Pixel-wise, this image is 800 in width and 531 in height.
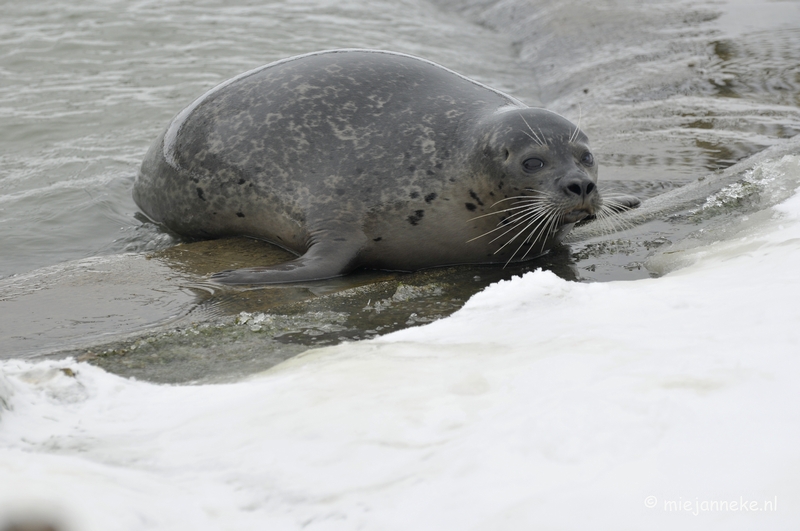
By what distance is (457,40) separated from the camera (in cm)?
1120

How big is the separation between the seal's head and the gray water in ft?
0.68

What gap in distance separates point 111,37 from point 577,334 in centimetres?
886

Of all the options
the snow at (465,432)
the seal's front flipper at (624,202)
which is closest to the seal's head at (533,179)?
the seal's front flipper at (624,202)

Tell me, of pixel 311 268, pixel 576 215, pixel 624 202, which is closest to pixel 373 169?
pixel 311 268

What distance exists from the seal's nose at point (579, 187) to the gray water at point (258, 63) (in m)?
0.33

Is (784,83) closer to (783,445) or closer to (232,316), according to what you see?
(232,316)

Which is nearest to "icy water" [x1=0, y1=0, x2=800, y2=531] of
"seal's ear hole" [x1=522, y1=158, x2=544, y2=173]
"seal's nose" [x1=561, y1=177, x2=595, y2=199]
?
"seal's nose" [x1=561, y1=177, x2=595, y2=199]

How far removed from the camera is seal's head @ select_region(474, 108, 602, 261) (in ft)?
13.1

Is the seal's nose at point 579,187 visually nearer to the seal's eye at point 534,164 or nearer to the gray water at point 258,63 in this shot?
the seal's eye at point 534,164

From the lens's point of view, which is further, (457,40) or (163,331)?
(457,40)

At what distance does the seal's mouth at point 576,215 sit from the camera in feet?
13.1

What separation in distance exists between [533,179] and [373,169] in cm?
86

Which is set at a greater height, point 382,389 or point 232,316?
point 382,389

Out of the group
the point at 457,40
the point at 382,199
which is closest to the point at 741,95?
the point at 382,199
